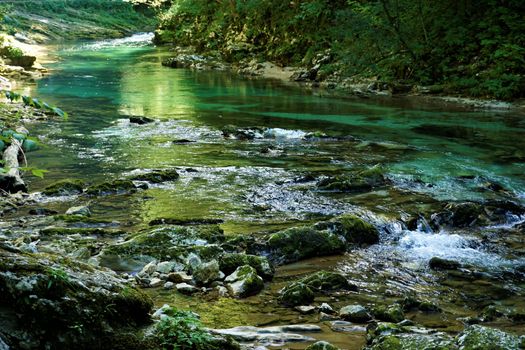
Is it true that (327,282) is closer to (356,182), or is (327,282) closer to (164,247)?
(164,247)

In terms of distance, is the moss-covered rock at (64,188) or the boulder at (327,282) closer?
the boulder at (327,282)

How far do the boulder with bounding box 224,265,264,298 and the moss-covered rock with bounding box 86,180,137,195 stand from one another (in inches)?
180

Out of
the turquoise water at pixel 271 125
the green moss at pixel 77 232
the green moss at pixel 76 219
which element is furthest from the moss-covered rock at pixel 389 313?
the turquoise water at pixel 271 125

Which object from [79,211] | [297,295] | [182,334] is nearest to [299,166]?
[79,211]

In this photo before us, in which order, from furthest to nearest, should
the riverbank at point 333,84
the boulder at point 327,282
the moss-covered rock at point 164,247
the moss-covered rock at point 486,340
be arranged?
the riverbank at point 333,84
the moss-covered rock at point 164,247
the boulder at point 327,282
the moss-covered rock at point 486,340

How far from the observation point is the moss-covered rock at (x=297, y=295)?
5.75 m

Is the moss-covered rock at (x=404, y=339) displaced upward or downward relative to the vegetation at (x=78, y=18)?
downward

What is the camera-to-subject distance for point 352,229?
791cm

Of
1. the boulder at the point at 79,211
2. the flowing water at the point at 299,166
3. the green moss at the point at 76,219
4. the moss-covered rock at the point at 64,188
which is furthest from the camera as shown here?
the moss-covered rock at the point at 64,188

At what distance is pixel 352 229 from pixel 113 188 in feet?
14.7

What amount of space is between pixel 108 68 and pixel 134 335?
31658 mm

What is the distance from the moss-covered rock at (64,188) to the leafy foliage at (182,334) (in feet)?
21.6

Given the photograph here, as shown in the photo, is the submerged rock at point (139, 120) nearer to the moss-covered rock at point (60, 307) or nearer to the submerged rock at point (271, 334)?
the submerged rock at point (271, 334)

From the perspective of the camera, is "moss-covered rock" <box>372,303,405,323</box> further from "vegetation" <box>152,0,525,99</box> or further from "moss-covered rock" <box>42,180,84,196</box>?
"vegetation" <box>152,0,525,99</box>
